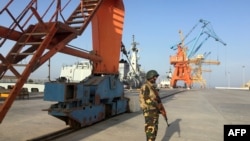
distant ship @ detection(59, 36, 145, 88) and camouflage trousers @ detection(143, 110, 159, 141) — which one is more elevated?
distant ship @ detection(59, 36, 145, 88)

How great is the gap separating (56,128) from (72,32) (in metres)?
3.38

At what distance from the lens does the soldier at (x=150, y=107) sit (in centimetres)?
680

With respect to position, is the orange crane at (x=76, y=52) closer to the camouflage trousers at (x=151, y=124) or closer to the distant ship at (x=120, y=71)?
the camouflage trousers at (x=151, y=124)

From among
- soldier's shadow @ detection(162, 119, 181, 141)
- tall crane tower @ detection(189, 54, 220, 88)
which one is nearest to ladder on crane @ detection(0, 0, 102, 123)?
soldier's shadow @ detection(162, 119, 181, 141)

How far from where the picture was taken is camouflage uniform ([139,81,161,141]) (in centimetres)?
680

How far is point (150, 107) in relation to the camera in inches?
270

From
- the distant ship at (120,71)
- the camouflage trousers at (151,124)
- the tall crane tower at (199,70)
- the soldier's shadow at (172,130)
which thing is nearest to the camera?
the camouflage trousers at (151,124)

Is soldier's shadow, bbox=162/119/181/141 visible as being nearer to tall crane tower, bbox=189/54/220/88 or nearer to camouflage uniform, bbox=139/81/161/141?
camouflage uniform, bbox=139/81/161/141

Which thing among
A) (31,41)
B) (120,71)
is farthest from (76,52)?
(120,71)

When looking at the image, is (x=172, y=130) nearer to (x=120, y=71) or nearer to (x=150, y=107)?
(x=150, y=107)

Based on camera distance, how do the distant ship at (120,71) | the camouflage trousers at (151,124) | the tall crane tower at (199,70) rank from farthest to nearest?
the tall crane tower at (199,70) → the distant ship at (120,71) → the camouflage trousers at (151,124)

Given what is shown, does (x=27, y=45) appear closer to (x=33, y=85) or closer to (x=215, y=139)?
(x=215, y=139)

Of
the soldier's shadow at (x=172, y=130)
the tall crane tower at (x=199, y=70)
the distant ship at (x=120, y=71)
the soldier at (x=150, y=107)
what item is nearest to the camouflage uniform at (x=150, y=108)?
the soldier at (x=150, y=107)

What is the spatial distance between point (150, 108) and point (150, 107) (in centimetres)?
2
